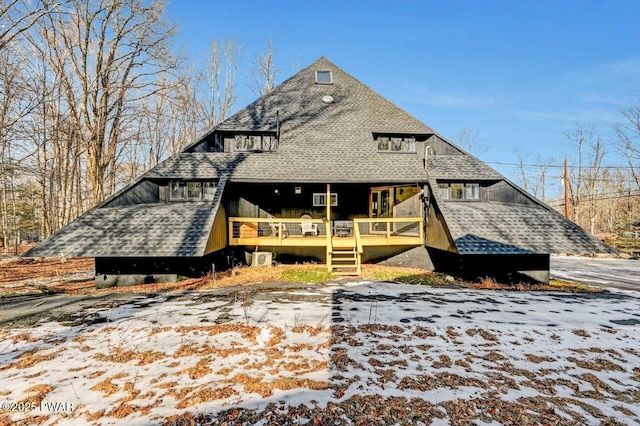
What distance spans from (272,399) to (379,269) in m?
8.93

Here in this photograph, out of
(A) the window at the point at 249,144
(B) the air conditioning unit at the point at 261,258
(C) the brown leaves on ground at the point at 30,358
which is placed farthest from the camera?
(A) the window at the point at 249,144

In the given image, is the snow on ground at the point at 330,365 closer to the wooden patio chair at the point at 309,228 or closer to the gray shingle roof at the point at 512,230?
the gray shingle roof at the point at 512,230

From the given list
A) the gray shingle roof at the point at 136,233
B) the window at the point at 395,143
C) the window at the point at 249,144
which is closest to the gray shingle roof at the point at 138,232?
the gray shingle roof at the point at 136,233

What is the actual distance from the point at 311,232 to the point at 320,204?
4.98 feet

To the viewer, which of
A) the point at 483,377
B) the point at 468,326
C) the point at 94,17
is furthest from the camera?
Answer: the point at 94,17

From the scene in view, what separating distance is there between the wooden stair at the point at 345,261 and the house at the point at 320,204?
0.25 ft

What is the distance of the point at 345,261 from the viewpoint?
475 inches

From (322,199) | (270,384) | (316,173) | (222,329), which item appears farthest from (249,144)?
(270,384)

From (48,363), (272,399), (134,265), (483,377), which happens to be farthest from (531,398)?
(134,265)

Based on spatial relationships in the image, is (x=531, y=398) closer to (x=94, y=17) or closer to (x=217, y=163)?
(x=217, y=163)

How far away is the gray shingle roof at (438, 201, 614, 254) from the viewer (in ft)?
31.6

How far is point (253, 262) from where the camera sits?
12.4 meters

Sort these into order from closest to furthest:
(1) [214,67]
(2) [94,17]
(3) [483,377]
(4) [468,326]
Answer: (3) [483,377] → (4) [468,326] → (2) [94,17] → (1) [214,67]

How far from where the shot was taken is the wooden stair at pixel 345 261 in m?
11.0
